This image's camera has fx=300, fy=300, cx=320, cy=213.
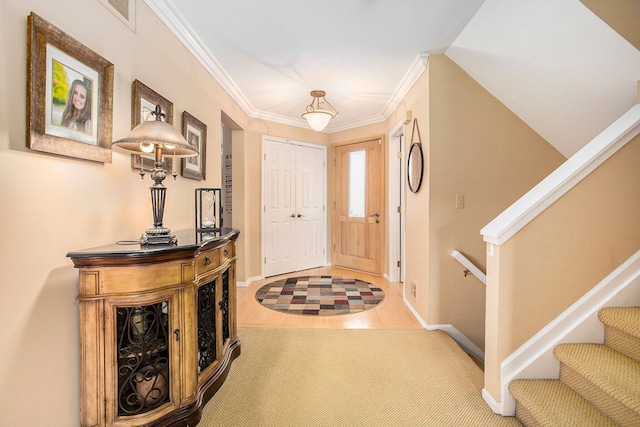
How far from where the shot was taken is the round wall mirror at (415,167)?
2.91 m

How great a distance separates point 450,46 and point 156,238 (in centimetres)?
271

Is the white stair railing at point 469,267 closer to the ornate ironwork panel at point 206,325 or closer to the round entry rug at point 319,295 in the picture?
the round entry rug at point 319,295

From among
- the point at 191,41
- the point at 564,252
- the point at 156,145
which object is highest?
the point at 191,41

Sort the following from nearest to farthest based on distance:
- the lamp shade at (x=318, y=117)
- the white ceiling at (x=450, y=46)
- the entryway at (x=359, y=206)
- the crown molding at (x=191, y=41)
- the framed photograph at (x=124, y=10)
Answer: the framed photograph at (x=124, y=10) < the white ceiling at (x=450, y=46) < the crown molding at (x=191, y=41) < the lamp shade at (x=318, y=117) < the entryway at (x=359, y=206)

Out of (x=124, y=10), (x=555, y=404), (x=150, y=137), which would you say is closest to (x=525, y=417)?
(x=555, y=404)

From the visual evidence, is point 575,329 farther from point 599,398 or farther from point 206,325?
point 206,325

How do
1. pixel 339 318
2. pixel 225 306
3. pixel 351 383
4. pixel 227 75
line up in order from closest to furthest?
pixel 351 383
pixel 225 306
pixel 339 318
pixel 227 75

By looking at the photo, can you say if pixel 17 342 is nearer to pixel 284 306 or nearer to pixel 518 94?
pixel 284 306

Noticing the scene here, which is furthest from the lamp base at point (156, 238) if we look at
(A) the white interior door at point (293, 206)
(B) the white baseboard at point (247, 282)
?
(A) the white interior door at point (293, 206)

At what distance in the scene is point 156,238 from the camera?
1441mm

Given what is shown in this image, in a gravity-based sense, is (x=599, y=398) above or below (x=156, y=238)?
below

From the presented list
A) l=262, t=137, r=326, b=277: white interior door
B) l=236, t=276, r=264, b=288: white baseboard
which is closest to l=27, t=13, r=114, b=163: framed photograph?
l=236, t=276, r=264, b=288: white baseboard

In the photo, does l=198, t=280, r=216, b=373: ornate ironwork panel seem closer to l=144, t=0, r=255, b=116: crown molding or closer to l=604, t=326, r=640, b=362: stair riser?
l=144, t=0, r=255, b=116: crown molding

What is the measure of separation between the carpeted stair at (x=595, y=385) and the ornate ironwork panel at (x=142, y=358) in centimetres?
175
